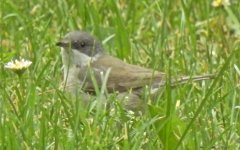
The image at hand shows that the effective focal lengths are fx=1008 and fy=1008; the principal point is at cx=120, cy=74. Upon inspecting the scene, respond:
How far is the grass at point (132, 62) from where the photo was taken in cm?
532

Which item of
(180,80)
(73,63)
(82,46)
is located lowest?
(180,80)

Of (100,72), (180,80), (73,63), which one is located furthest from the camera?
(73,63)

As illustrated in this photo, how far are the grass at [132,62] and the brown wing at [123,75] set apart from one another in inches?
7.4

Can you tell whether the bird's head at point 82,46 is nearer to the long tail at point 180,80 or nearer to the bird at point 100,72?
the bird at point 100,72

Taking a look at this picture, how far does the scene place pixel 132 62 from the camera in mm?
7461

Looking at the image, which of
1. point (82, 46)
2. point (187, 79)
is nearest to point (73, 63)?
point (82, 46)

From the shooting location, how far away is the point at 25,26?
7574mm

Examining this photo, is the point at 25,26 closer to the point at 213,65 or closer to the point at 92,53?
the point at 92,53

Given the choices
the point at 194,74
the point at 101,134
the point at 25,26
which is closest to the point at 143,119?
the point at 101,134

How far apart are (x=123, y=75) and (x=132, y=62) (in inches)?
22.0

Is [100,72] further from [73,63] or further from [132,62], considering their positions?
[132,62]

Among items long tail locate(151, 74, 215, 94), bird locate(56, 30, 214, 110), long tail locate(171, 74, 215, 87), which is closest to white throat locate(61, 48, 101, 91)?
bird locate(56, 30, 214, 110)

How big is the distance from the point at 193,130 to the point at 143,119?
37 cm

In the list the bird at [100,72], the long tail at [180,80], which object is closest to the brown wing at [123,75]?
the bird at [100,72]
